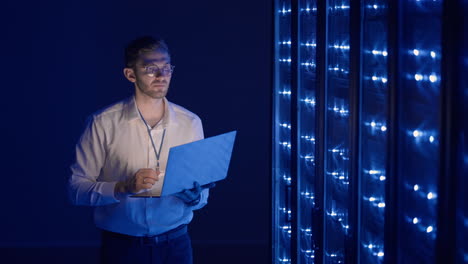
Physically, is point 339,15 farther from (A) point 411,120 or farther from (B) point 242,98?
(B) point 242,98

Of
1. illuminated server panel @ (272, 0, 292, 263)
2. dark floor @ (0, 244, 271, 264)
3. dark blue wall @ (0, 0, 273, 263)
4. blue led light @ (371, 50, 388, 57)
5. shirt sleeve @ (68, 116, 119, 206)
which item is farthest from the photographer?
dark blue wall @ (0, 0, 273, 263)

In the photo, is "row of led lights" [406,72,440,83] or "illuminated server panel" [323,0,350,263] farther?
"illuminated server panel" [323,0,350,263]

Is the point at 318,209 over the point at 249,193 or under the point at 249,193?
over

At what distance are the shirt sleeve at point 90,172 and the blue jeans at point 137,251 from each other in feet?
0.63

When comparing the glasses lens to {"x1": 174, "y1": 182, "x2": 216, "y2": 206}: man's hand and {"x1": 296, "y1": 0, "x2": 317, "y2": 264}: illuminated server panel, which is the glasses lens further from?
{"x1": 296, "y1": 0, "x2": 317, "y2": 264}: illuminated server panel

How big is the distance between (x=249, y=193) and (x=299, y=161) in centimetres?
258

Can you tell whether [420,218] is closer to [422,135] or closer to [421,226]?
[421,226]

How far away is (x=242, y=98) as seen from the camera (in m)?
5.50

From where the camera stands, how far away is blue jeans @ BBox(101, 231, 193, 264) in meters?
2.74

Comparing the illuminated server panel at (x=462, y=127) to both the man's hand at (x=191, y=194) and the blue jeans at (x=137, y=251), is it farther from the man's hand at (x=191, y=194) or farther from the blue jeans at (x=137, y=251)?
the blue jeans at (x=137, y=251)

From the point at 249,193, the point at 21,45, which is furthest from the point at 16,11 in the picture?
the point at 249,193

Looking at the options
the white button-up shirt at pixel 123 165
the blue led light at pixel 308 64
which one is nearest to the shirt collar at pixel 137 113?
the white button-up shirt at pixel 123 165

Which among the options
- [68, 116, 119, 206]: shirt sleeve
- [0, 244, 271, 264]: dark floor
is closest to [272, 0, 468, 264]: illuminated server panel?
[68, 116, 119, 206]: shirt sleeve

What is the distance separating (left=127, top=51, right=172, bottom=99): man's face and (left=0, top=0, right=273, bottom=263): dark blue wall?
2675 millimetres
